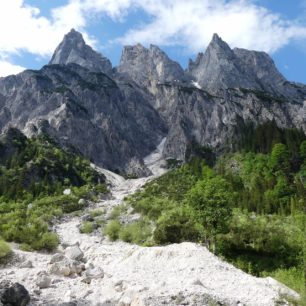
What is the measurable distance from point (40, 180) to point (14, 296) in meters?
109

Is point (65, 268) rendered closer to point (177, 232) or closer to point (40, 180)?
point (177, 232)

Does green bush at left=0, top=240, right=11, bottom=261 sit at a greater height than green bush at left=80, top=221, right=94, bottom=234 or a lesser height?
lesser

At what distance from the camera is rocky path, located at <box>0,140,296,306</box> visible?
19234mm

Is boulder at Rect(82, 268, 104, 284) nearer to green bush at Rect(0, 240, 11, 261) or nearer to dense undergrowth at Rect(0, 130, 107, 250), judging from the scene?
green bush at Rect(0, 240, 11, 261)

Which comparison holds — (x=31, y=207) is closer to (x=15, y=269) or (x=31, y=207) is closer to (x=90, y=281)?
(x=15, y=269)

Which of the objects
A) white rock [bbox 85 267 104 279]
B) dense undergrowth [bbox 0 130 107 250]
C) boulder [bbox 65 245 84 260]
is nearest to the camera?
white rock [bbox 85 267 104 279]

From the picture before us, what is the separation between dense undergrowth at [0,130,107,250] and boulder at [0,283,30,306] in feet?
123

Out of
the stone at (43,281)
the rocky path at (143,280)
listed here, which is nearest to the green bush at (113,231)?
the rocky path at (143,280)

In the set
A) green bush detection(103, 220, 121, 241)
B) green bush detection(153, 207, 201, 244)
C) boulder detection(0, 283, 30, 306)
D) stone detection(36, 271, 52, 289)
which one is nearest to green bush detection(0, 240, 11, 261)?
stone detection(36, 271, 52, 289)

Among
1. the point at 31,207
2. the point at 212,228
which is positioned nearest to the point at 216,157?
the point at 31,207

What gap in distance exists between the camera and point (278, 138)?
13138cm

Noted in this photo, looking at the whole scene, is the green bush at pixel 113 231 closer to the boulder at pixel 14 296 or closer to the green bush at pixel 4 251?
the green bush at pixel 4 251

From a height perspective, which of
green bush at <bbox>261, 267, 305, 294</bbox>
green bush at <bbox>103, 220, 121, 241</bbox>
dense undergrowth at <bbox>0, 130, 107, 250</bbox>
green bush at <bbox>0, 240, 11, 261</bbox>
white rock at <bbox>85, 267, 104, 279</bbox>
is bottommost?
white rock at <bbox>85, 267, 104, 279</bbox>

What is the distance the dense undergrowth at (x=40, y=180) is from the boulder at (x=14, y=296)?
3756 cm
